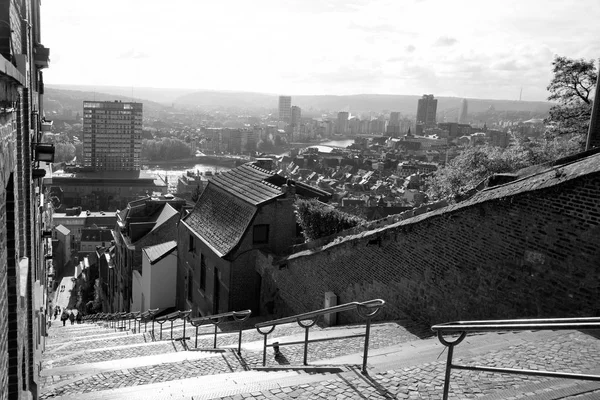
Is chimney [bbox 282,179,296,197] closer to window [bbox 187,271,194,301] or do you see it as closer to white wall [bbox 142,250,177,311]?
window [bbox 187,271,194,301]

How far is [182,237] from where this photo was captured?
22.6 m

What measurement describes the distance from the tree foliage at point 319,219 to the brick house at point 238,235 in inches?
36.2

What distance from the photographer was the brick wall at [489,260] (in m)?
8.40

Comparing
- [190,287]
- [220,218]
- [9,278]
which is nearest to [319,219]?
[220,218]

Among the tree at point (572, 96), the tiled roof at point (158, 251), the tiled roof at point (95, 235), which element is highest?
the tree at point (572, 96)

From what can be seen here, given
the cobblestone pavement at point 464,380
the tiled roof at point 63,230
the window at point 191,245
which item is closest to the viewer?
the cobblestone pavement at point 464,380

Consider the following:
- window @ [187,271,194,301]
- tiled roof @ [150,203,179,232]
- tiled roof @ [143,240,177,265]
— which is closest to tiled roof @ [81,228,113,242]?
tiled roof @ [150,203,179,232]

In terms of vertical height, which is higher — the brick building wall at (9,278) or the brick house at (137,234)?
the brick building wall at (9,278)

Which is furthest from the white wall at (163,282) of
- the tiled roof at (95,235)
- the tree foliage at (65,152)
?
the tree foliage at (65,152)

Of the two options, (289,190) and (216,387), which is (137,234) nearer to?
(289,190)

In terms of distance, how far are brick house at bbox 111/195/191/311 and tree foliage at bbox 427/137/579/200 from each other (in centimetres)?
1412

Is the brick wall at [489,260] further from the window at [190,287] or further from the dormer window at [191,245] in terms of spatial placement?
the window at [190,287]

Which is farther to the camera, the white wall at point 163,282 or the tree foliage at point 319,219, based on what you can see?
the white wall at point 163,282

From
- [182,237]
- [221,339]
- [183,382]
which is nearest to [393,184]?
[182,237]
